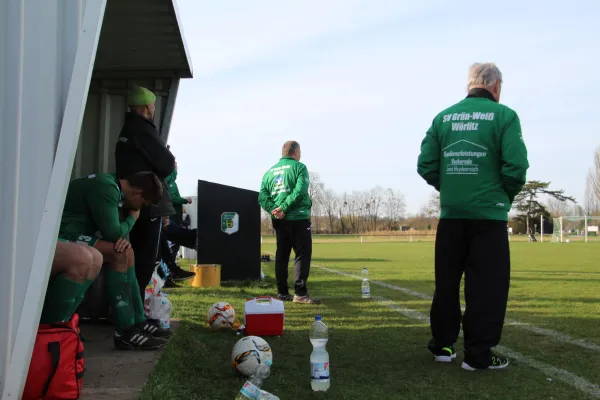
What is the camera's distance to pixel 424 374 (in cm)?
360

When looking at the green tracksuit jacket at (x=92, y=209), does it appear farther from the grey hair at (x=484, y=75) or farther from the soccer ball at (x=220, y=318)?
the grey hair at (x=484, y=75)

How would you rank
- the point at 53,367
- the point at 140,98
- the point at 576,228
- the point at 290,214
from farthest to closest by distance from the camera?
the point at 576,228, the point at 290,214, the point at 140,98, the point at 53,367

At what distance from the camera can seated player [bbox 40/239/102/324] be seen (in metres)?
2.99

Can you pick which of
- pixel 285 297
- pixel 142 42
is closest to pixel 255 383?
pixel 142 42

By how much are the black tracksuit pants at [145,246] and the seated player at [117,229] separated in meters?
0.39

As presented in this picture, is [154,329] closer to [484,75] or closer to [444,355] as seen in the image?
[444,355]

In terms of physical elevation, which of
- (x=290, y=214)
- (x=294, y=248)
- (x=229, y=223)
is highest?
(x=290, y=214)

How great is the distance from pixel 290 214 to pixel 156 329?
334cm

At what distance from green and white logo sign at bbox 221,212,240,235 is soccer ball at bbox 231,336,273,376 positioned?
621 cm

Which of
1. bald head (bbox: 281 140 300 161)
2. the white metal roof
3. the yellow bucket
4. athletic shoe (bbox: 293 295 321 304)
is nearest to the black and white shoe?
the white metal roof

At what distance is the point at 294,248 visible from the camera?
7359mm

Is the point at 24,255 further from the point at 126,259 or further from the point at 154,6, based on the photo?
the point at 154,6

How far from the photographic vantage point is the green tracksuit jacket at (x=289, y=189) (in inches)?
286

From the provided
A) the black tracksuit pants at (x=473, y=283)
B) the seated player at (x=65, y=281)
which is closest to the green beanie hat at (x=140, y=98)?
the seated player at (x=65, y=281)
